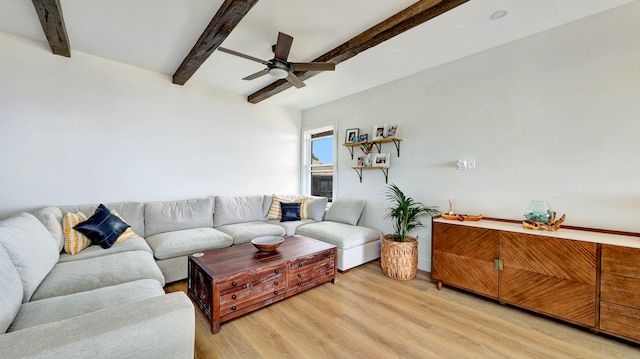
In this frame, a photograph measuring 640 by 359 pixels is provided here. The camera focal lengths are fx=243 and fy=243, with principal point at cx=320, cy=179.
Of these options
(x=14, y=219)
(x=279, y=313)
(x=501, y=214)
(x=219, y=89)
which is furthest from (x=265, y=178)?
(x=501, y=214)

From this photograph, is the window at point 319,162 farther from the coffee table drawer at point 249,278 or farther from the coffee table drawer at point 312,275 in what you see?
the coffee table drawer at point 249,278

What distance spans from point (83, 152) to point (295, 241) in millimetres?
2671

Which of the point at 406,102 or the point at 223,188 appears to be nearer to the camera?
the point at 406,102

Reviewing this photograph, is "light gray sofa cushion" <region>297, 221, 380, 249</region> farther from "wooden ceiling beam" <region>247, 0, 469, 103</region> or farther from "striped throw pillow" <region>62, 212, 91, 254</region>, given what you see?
"striped throw pillow" <region>62, 212, 91, 254</region>

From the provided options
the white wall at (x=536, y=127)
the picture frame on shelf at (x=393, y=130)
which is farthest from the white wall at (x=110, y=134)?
the white wall at (x=536, y=127)

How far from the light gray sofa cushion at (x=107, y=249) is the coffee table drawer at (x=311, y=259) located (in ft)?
4.94

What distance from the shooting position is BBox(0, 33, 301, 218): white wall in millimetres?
2496

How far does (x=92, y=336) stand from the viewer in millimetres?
923

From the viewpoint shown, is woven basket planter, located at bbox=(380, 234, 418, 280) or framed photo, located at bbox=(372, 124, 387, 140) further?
framed photo, located at bbox=(372, 124, 387, 140)

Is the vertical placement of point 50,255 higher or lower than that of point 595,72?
lower

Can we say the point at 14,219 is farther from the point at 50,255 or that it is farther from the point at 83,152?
the point at 83,152

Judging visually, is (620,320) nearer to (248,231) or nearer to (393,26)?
(393,26)

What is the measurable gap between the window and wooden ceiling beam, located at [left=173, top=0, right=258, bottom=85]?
2.40 meters

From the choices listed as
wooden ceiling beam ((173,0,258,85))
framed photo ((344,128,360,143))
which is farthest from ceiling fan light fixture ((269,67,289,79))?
framed photo ((344,128,360,143))
